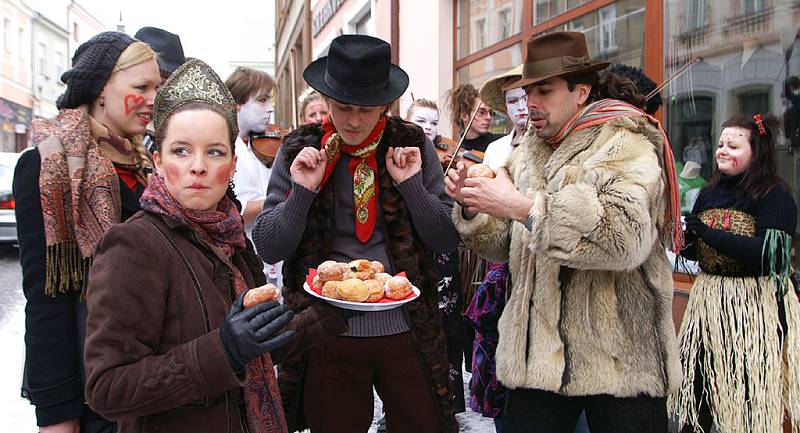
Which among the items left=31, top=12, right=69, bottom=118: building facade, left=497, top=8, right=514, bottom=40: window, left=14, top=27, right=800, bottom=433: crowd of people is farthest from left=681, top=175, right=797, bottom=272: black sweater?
left=31, top=12, right=69, bottom=118: building facade

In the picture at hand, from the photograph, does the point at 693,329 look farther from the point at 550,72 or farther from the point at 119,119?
the point at 119,119

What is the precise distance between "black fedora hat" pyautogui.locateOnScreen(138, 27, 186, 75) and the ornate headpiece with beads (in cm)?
183

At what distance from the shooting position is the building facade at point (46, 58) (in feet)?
93.0

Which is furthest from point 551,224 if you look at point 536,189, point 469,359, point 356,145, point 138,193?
point 469,359

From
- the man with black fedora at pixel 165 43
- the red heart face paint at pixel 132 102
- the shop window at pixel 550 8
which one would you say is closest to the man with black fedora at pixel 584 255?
the red heart face paint at pixel 132 102

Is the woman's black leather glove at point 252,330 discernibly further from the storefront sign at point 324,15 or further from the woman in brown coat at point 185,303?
the storefront sign at point 324,15

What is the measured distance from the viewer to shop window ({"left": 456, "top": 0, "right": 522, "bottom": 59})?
6202 mm

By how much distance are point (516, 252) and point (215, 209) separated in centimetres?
102

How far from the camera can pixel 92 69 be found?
1.77 metres

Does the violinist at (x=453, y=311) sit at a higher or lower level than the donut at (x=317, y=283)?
Result: lower

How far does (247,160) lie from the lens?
3432mm

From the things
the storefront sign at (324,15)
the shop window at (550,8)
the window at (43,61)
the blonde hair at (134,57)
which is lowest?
the blonde hair at (134,57)

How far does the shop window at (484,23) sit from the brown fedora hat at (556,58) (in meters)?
4.18

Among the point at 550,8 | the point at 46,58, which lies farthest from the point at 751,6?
the point at 46,58
